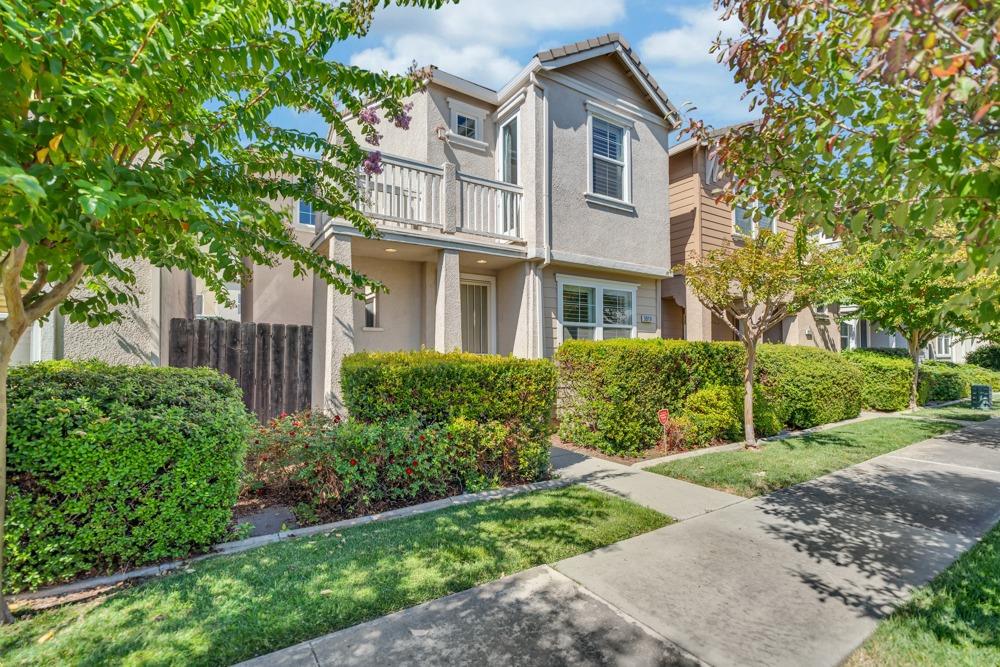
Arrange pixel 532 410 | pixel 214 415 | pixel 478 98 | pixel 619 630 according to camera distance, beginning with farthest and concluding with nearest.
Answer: pixel 478 98 < pixel 532 410 < pixel 214 415 < pixel 619 630

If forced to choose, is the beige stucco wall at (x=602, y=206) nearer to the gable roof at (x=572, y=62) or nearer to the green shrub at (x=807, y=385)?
the gable roof at (x=572, y=62)

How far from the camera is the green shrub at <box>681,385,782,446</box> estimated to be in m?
7.93

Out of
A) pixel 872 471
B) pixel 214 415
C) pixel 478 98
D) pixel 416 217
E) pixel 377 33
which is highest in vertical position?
pixel 478 98

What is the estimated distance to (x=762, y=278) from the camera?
23.6 feet

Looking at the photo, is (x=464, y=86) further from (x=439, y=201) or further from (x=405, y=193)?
(x=405, y=193)

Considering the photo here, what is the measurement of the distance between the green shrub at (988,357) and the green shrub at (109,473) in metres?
28.1

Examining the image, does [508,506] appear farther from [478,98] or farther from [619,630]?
[478,98]

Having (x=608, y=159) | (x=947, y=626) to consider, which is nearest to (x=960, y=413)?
(x=608, y=159)

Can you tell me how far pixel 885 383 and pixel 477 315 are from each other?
37.1 ft

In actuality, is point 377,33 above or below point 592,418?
above

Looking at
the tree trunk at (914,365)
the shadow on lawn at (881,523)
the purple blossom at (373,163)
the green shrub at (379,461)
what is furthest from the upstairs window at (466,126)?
the tree trunk at (914,365)

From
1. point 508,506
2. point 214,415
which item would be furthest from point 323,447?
point 508,506

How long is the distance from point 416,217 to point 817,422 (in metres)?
9.36

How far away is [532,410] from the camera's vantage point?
5.93 metres
